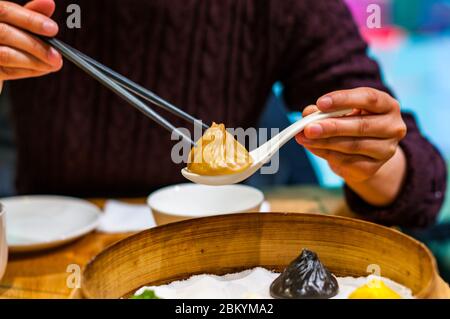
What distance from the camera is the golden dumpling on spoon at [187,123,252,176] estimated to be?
0.81 m

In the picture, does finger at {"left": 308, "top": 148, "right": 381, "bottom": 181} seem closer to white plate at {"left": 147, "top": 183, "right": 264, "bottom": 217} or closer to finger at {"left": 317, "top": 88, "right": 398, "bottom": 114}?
finger at {"left": 317, "top": 88, "right": 398, "bottom": 114}

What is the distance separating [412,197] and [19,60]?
0.95 meters

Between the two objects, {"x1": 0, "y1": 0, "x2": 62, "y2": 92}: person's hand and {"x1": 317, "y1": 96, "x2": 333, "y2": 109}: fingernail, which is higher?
{"x1": 0, "y1": 0, "x2": 62, "y2": 92}: person's hand

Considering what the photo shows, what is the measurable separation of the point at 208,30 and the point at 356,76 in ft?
1.49

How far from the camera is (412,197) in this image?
140 centimetres

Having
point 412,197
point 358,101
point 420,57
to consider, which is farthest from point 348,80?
point 420,57

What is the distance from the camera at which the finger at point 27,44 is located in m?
1.04

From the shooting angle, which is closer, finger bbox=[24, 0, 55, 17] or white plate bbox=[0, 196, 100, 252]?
finger bbox=[24, 0, 55, 17]

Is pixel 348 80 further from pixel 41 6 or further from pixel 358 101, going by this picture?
pixel 41 6

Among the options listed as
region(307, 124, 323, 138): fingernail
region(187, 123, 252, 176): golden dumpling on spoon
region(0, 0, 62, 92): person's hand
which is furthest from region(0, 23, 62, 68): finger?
region(307, 124, 323, 138): fingernail

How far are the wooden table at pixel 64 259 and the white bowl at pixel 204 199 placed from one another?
6 cm

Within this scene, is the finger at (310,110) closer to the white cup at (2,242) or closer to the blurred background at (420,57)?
the white cup at (2,242)

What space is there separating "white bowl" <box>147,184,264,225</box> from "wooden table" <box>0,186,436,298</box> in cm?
6
